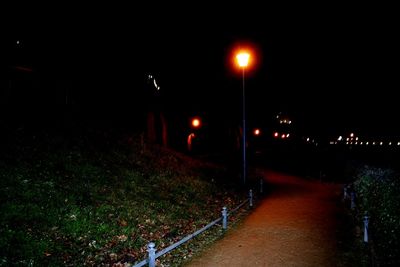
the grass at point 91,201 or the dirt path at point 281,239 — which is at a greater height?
the grass at point 91,201

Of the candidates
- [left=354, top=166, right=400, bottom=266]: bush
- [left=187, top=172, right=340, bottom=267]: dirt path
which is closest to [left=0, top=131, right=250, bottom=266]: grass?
[left=187, top=172, right=340, bottom=267]: dirt path

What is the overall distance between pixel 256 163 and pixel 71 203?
37076 mm

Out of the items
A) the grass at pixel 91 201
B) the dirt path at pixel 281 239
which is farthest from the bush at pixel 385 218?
the grass at pixel 91 201

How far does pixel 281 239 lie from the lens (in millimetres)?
11484

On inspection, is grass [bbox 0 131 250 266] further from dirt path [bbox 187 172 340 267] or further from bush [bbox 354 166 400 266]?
bush [bbox 354 166 400 266]

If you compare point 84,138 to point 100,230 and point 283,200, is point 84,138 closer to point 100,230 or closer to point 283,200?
point 100,230

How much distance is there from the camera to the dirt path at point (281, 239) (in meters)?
9.47

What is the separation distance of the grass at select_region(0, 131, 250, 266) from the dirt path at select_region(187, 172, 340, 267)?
1.42m

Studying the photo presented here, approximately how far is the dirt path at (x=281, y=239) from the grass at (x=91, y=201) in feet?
4.67

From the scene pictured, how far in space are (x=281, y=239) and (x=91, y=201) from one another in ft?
23.2

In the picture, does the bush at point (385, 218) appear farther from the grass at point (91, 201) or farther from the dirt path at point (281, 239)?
the grass at point (91, 201)

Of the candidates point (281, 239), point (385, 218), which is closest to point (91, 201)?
point (281, 239)

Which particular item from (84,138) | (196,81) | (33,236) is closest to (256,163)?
(196,81)

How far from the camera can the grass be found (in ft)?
27.7
